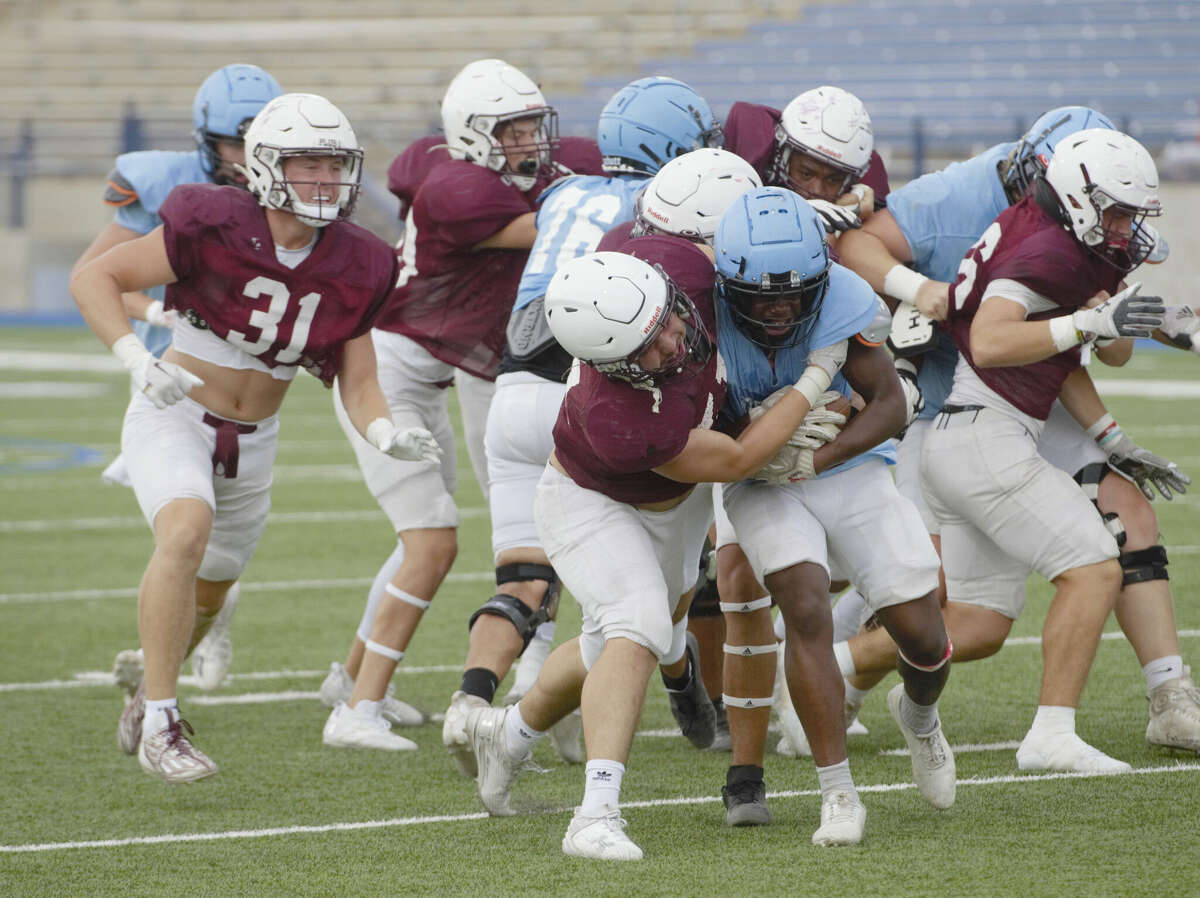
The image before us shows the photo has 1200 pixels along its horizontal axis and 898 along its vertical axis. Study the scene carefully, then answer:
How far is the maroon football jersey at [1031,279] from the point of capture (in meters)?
4.42

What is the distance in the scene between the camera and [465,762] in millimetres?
4449

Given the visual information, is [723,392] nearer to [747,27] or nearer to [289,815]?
[289,815]

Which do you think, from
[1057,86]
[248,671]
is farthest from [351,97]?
[248,671]

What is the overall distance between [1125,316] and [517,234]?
6.07 ft

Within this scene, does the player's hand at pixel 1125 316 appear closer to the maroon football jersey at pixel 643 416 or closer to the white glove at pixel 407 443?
the maroon football jersey at pixel 643 416

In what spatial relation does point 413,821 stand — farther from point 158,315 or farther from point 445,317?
point 158,315

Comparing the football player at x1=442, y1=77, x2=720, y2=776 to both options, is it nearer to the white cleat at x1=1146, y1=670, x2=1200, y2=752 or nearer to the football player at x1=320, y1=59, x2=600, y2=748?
the football player at x1=320, y1=59, x2=600, y2=748

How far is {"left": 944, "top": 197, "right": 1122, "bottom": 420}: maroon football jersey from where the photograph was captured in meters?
4.42

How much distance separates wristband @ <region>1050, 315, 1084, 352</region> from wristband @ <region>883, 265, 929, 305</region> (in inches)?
20.3

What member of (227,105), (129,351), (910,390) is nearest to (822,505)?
(910,390)

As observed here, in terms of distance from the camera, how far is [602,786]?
3736 mm

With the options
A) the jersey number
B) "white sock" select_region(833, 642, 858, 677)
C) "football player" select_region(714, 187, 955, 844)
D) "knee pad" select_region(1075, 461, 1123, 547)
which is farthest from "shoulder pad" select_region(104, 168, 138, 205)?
"knee pad" select_region(1075, 461, 1123, 547)

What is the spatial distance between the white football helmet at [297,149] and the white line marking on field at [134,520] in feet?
14.3

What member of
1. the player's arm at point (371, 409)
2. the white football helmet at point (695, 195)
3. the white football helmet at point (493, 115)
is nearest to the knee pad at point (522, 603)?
the player's arm at point (371, 409)
